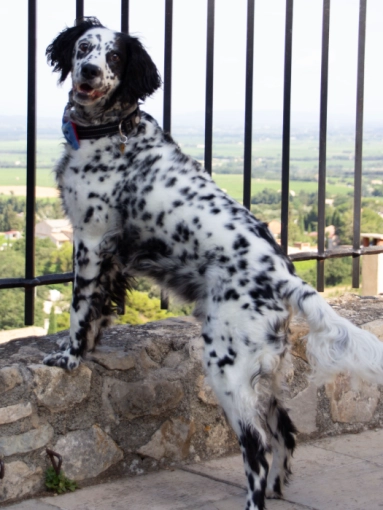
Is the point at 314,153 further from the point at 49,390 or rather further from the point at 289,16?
the point at 49,390

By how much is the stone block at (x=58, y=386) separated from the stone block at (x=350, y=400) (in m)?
1.44

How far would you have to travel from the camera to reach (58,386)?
10.5 ft

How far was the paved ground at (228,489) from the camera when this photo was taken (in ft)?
10.2

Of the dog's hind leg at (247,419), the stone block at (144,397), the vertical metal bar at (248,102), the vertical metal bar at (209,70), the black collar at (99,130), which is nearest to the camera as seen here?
the dog's hind leg at (247,419)

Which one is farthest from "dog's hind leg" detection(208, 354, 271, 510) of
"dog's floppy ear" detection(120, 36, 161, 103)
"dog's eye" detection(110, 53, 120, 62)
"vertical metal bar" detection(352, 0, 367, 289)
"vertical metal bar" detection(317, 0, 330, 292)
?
"vertical metal bar" detection(352, 0, 367, 289)

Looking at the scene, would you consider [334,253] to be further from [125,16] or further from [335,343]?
[125,16]

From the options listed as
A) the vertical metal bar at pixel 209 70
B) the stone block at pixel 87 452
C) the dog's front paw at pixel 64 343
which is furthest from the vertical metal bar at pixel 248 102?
the stone block at pixel 87 452

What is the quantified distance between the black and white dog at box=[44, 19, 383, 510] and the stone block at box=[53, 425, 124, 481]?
35cm

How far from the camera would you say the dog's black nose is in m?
3.09

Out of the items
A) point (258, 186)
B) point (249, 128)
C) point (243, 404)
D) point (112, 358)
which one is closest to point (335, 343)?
point (243, 404)

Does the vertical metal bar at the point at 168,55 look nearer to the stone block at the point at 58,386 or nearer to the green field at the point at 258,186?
the green field at the point at 258,186

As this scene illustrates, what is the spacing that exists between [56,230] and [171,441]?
1328mm

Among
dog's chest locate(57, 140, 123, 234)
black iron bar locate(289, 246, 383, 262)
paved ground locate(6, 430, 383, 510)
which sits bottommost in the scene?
paved ground locate(6, 430, 383, 510)

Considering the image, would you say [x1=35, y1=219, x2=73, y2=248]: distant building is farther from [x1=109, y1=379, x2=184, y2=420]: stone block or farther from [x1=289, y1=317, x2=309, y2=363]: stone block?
[x1=289, y1=317, x2=309, y2=363]: stone block
